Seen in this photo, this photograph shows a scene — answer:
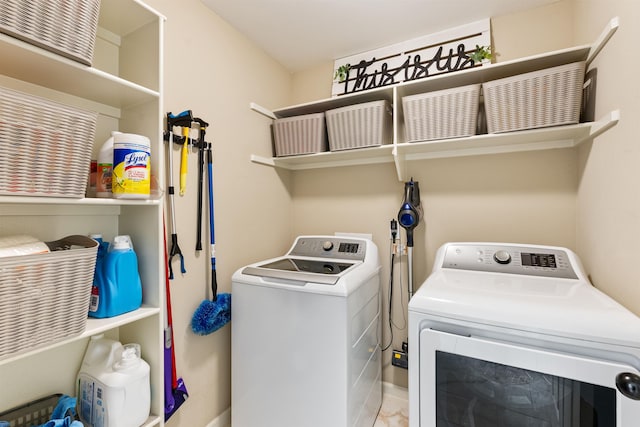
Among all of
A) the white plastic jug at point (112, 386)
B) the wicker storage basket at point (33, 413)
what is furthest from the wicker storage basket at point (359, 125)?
the wicker storage basket at point (33, 413)

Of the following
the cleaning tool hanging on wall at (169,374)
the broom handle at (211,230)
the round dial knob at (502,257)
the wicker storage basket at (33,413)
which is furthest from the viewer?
the broom handle at (211,230)

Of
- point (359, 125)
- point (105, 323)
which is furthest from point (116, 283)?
point (359, 125)

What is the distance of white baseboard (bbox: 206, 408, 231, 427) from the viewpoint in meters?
1.73

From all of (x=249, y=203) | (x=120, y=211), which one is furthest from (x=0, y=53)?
(x=249, y=203)

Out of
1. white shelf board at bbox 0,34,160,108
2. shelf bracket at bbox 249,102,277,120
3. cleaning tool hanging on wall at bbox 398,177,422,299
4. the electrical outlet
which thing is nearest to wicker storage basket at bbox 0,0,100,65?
white shelf board at bbox 0,34,160,108

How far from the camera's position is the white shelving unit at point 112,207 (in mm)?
984

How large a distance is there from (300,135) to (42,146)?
1.45 m

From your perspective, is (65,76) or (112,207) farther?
(112,207)

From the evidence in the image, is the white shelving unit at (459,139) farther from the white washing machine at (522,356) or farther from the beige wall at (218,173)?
the white washing machine at (522,356)

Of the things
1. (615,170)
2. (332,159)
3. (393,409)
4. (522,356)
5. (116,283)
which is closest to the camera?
(522,356)

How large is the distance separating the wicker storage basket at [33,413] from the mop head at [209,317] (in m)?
0.57

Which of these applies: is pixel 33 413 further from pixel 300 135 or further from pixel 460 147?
pixel 460 147

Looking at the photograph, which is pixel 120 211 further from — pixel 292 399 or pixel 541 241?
pixel 541 241

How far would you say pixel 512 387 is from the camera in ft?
3.29
